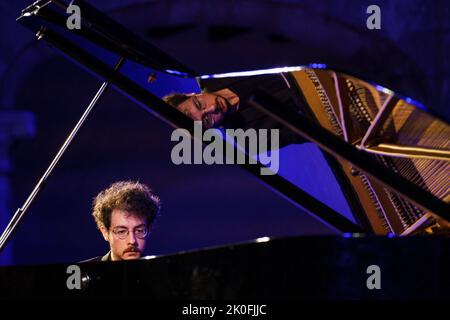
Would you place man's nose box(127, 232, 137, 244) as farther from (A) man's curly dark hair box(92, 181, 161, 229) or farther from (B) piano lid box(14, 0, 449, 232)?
(B) piano lid box(14, 0, 449, 232)

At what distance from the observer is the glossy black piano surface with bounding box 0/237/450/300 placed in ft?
7.93

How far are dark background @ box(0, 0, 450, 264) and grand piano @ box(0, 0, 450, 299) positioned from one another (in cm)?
308

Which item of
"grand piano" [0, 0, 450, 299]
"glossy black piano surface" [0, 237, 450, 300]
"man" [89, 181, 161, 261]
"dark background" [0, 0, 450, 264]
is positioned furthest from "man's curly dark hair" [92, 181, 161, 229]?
"dark background" [0, 0, 450, 264]

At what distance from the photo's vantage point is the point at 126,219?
343 centimetres

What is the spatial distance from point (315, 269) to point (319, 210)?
72cm

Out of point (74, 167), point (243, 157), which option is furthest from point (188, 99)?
point (74, 167)

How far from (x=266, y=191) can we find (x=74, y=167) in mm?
1438

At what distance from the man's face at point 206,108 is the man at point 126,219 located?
425 millimetres

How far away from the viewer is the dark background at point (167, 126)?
635 centimetres

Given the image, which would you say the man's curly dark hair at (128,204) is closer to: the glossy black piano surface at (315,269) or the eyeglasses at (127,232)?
the eyeglasses at (127,232)

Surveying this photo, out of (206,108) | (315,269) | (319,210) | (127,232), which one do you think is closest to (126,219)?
(127,232)

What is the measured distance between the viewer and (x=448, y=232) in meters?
2.97

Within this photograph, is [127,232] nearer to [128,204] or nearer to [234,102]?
[128,204]

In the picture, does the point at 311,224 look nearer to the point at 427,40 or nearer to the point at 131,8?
the point at 427,40
